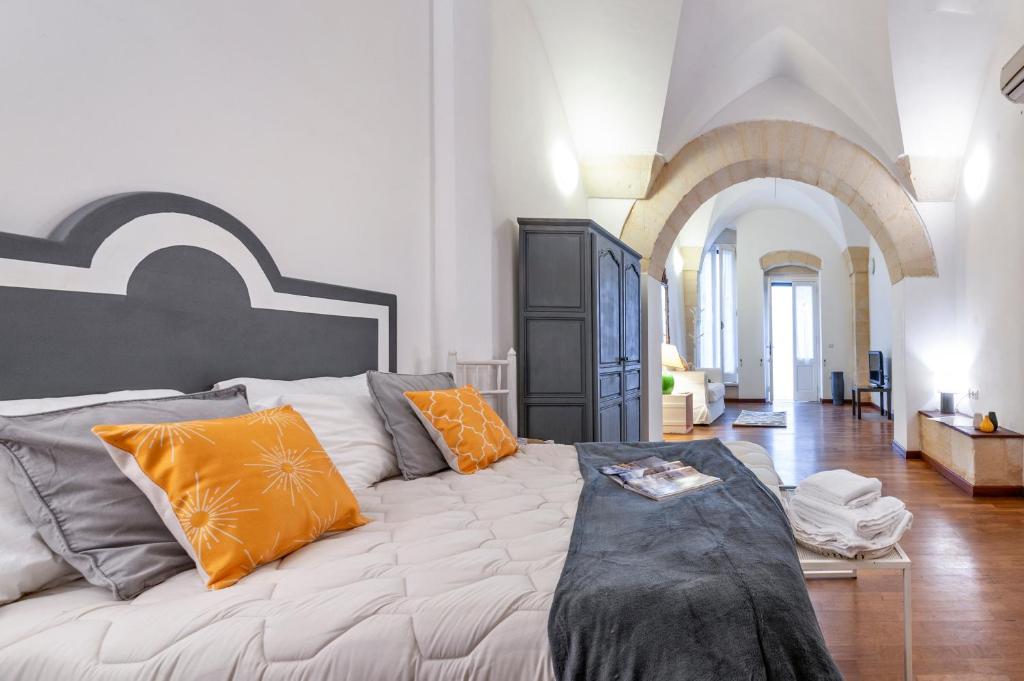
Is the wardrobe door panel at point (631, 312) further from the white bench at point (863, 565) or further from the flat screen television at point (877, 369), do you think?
the flat screen television at point (877, 369)

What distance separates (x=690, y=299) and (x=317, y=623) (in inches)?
394

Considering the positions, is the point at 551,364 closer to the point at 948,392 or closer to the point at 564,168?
the point at 564,168

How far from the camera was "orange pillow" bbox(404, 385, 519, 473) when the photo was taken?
2.03m

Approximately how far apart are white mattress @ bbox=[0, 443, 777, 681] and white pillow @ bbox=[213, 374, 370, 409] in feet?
2.45

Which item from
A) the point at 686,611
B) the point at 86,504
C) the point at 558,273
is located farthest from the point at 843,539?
the point at 558,273

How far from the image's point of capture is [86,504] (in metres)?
1.04

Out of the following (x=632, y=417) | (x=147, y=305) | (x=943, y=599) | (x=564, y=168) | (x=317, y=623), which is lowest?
(x=943, y=599)

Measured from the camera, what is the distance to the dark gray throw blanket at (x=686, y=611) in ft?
2.91

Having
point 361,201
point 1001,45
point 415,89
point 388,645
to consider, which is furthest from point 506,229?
point 1001,45

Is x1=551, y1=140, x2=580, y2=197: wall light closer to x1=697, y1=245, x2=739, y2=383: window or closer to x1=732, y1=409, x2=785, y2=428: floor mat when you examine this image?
x1=732, y1=409, x2=785, y2=428: floor mat

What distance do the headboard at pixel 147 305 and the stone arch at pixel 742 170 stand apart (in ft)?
13.5

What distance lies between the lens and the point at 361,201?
2.60 meters

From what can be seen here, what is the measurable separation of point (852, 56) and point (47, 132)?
Answer: 5450 millimetres

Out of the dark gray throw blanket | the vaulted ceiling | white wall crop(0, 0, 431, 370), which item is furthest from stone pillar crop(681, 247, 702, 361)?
the dark gray throw blanket
